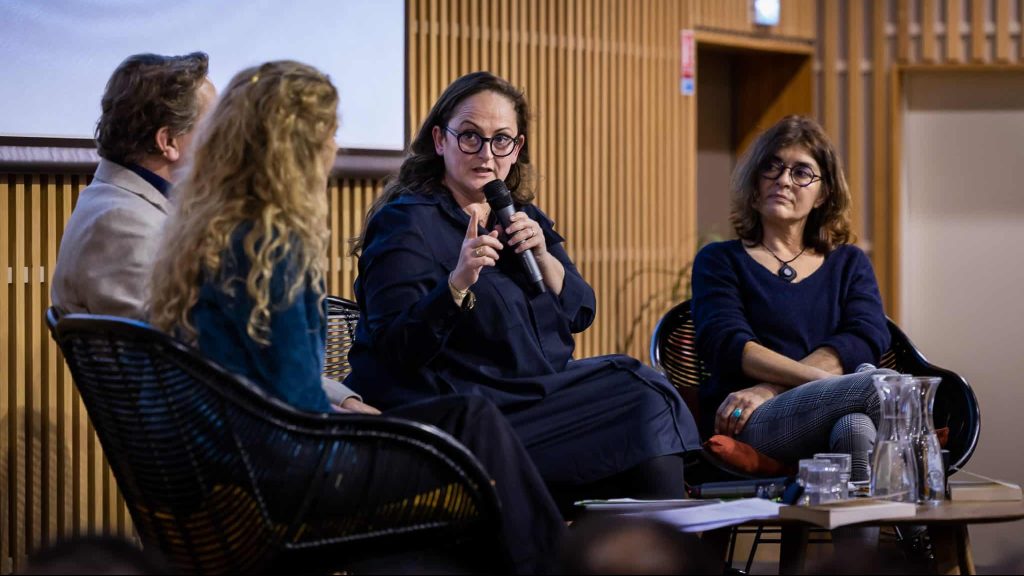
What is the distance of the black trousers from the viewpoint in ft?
8.36

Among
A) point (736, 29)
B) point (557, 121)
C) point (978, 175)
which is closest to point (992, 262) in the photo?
point (978, 175)

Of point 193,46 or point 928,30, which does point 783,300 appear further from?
point 928,30

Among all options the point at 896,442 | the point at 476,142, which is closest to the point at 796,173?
the point at 476,142

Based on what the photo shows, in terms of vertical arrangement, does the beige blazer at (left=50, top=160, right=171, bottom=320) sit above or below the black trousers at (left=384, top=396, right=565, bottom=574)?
above

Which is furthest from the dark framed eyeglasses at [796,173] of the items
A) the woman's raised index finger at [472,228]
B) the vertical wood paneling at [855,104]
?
the vertical wood paneling at [855,104]

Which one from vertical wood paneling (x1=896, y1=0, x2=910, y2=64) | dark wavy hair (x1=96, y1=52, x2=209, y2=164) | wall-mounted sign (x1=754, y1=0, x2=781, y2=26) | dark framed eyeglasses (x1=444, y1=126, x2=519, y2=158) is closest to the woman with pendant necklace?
dark framed eyeglasses (x1=444, y1=126, x2=519, y2=158)

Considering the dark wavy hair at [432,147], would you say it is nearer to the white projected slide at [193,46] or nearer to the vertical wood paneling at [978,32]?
the white projected slide at [193,46]

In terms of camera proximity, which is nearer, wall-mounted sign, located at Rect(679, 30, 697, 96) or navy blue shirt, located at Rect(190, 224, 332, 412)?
navy blue shirt, located at Rect(190, 224, 332, 412)

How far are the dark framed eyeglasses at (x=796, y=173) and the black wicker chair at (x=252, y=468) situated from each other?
194 cm

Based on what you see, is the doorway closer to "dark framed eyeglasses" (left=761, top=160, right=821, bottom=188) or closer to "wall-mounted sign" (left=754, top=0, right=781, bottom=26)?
"wall-mounted sign" (left=754, top=0, right=781, bottom=26)

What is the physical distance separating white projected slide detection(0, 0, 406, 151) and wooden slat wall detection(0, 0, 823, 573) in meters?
0.17

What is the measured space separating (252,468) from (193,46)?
2785 mm

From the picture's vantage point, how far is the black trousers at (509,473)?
8.36ft

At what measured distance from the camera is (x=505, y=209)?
335 cm
